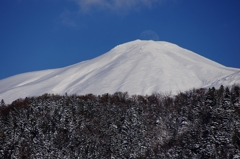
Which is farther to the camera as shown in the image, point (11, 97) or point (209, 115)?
point (11, 97)

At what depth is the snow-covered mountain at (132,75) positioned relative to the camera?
92225 mm

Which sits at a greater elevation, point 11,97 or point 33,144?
point 11,97

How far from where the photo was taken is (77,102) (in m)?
62.4

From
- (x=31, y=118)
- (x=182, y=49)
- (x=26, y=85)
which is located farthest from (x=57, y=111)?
(x=182, y=49)

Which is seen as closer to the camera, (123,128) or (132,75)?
(123,128)

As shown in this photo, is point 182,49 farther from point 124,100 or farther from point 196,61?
point 124,100

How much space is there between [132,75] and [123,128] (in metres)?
47.3

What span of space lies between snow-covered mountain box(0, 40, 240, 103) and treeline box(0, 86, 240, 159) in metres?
26.2

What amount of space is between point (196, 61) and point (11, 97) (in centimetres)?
5484

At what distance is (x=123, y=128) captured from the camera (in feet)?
181

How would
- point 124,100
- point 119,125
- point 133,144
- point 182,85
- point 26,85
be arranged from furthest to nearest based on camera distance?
point 26,85, point 182,85, point 124,100, point 119,125, point 133,144

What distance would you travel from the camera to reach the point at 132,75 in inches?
3999

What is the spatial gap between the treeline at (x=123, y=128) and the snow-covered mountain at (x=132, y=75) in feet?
86.0

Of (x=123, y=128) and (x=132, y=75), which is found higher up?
(x=132, y=75)
